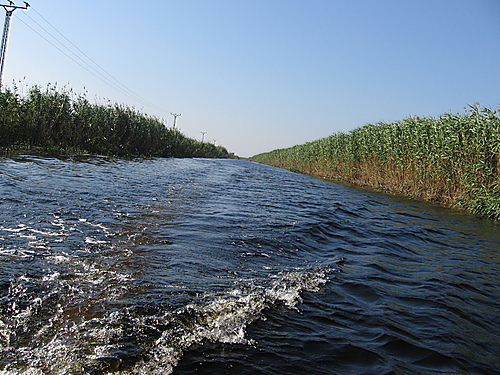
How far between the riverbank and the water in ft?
14.4

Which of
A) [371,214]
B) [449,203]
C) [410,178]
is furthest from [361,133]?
[371,214]

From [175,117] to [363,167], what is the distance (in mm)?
57168

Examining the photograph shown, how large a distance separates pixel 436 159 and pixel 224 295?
11609mm

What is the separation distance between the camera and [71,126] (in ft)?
57.8

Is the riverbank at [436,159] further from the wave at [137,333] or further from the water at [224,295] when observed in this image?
the wave at [137,333]

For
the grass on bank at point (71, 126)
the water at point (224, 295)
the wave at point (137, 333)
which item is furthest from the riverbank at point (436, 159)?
the grass on bank at point (71, 126)

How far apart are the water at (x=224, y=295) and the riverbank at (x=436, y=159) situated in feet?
14.4

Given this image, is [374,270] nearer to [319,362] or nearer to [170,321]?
[319,362]

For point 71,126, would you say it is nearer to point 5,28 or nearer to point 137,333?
point 5,28

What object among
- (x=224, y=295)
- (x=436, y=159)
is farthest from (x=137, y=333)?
(x=436, y=159)

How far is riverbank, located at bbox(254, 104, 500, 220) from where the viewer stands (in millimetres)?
10045

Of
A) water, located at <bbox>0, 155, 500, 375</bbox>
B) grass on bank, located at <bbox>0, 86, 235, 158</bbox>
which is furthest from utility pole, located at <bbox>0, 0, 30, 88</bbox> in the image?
water, located at <bbox>0, 155, 500, 375</bbox>

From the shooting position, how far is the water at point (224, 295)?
2219 millimetres

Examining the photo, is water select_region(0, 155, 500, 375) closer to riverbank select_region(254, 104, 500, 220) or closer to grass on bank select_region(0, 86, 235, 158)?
riverbank select_region(254, 104, 500, 220)
